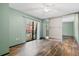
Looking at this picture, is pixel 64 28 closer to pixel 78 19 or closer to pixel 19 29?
pixel 78 19

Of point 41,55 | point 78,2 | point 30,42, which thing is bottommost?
point 41,55

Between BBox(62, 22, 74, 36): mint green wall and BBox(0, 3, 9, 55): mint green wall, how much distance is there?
1394 mm

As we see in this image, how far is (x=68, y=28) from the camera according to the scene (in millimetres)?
2697

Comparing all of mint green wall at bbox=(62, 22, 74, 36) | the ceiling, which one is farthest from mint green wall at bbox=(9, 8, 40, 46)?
mint green wall at bbox=(62, 22, 74, 36)

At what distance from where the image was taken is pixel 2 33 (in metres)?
2.75

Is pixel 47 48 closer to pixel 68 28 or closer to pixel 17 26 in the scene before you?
pixel 68 28

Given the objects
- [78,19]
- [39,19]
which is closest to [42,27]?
[39,19]

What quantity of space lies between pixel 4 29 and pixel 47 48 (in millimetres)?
1158

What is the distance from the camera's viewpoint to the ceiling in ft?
8.39

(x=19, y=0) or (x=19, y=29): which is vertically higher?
(x=19, y=0)

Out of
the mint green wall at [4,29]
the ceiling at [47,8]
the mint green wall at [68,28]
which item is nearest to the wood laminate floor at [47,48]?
the mint green wall at [68,28]

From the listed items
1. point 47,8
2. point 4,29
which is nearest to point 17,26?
point 4,29

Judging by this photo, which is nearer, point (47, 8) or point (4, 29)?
point (47, 8)

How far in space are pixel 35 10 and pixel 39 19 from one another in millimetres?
246
